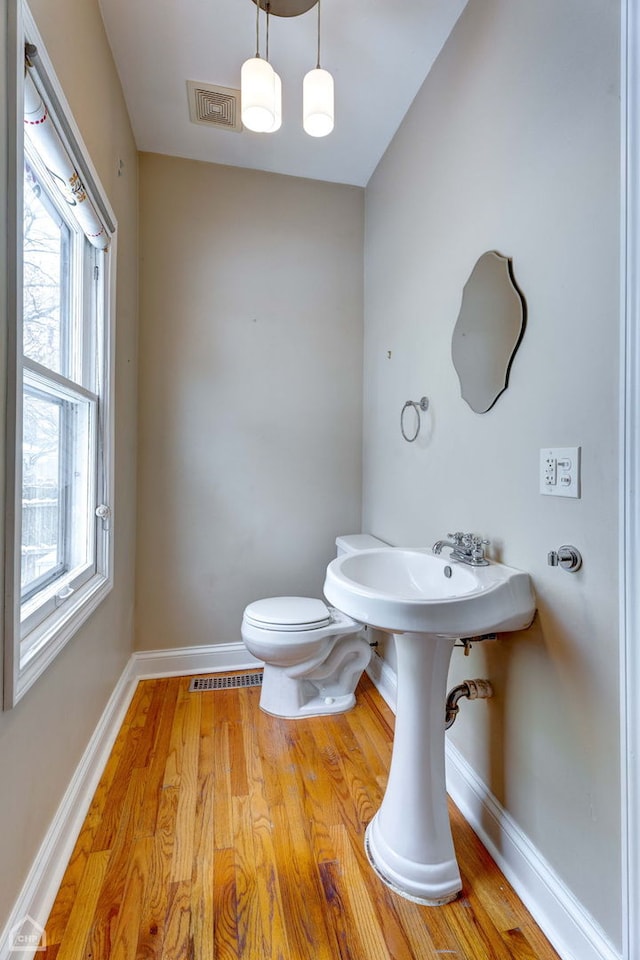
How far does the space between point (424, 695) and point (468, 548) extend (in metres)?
0.42

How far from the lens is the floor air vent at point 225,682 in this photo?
6.68 ft

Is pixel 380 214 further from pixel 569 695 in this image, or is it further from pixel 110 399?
pixel 569 695

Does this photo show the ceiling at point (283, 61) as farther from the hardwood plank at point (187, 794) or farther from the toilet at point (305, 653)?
the hardwood plank at point (187, 794)

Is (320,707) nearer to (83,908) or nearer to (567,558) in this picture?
(83,908)

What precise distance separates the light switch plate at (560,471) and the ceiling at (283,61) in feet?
5.12

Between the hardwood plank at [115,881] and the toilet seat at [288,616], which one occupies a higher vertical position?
the toilet seat at [288,616]

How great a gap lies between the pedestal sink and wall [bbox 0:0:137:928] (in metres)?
0.78

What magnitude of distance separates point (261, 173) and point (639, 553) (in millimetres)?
2413

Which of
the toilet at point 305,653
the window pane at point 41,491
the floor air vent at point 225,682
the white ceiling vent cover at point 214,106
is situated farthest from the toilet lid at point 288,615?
the white ceiling vent cover at point 214,106

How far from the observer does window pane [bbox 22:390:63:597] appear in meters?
1.08

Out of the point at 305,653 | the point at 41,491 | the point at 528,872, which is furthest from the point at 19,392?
the point at 528,872

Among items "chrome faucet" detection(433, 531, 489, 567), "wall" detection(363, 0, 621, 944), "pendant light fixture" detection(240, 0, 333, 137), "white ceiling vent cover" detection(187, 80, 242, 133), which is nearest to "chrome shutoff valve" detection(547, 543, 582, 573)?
"wall" detection(363, 0, 621, 944)

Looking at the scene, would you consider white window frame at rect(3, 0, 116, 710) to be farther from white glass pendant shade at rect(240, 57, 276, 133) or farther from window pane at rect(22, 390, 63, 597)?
white glass pendant shade at rect(240, 57, 276, 133)

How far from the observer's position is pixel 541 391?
105cm
